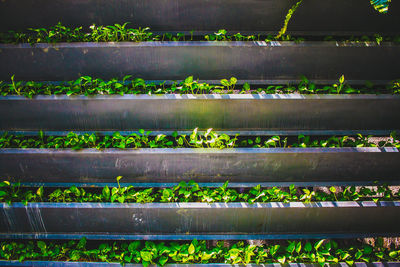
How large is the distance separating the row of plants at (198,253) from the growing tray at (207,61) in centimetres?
175

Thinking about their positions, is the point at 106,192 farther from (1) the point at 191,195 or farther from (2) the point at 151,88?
(2) the point at 151,88

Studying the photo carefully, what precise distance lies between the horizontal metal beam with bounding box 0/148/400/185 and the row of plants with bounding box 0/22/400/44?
4.02 ft

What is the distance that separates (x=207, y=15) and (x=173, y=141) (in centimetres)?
148

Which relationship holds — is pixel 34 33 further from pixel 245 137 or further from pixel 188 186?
pixel 245 137

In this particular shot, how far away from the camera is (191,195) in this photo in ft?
8.07

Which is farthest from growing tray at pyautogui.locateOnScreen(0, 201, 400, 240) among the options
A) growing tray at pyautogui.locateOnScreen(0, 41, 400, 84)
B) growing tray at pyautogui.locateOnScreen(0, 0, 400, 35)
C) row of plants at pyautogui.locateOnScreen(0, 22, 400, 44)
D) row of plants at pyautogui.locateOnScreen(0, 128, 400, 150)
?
growing tray at pyautogui.locateOnScreen(0, 0, 400, 35)

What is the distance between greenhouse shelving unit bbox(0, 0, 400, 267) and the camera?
2.45 m

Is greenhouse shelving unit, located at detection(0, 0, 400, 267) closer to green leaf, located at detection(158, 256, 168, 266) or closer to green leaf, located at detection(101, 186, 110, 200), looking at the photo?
green leaf, located at detection(101, 186, 110, 200)

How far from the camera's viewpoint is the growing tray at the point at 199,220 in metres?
2.38

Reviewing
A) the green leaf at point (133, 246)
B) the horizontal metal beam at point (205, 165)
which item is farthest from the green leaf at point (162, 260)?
the horizontal metal beam at point (205, 165)

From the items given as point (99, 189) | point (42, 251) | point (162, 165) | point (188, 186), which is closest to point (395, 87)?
point (188, 186)

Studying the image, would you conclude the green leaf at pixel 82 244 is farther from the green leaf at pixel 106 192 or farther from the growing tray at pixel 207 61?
the growing tray at pixel 207 61

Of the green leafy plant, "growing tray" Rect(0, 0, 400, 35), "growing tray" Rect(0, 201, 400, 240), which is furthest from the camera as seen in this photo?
"growing tray" Rect(0, 0, 400, 35)

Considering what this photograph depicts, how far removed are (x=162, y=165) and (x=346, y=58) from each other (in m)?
2.33
